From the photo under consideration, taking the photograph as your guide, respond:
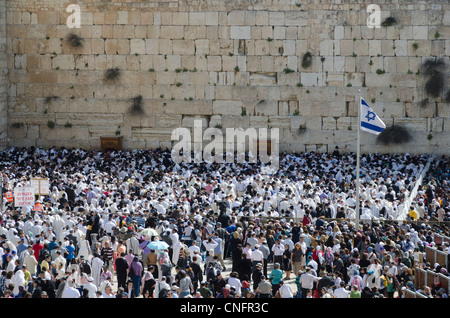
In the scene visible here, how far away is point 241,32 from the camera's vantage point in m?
30.5

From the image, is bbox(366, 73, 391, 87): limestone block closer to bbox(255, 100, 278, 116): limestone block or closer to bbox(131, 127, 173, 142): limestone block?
bbox(255, 100, 278, 116): limestone block

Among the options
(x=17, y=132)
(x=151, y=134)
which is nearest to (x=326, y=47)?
(x=151, y=134)

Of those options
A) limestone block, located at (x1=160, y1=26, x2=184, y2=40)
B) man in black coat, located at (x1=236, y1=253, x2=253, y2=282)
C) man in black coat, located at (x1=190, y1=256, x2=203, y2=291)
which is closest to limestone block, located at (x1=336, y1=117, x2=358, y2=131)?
limestone block, located at (x1=160, y1=26, x2=184, y2=40)

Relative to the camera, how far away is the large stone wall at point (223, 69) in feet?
99.3

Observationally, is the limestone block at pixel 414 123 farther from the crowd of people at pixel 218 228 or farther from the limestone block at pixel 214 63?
the limestone block at pixel 214 63

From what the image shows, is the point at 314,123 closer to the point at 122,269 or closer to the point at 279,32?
the point at 279,32

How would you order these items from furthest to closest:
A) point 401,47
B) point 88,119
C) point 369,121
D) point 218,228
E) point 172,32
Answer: point 88,119
point 172,32
point 401,47
point 369,121
point 218,228

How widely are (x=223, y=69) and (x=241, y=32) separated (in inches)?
56.7

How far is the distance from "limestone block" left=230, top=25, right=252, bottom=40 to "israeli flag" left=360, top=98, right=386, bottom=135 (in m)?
9.76

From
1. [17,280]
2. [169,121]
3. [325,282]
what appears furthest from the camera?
[169,121]
